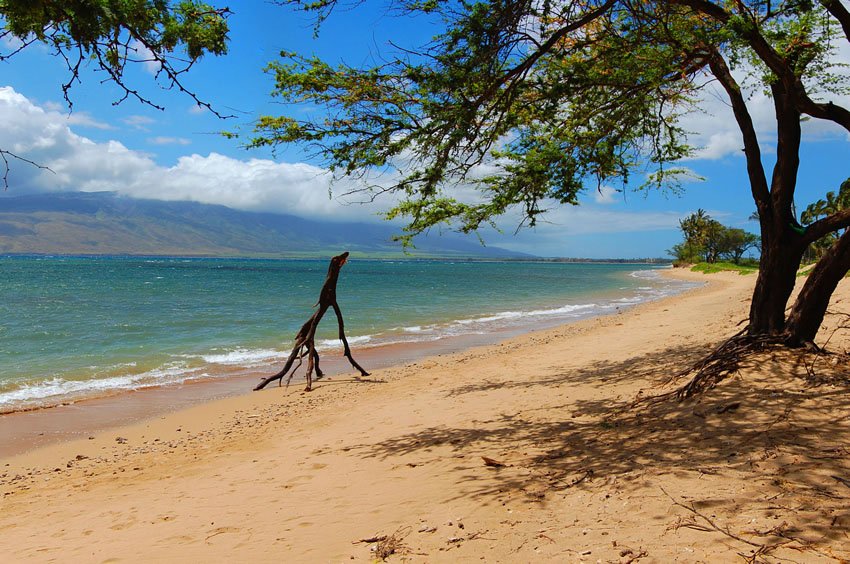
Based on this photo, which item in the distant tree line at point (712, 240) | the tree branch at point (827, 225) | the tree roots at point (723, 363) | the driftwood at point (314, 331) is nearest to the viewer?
the tree roots at point (723, 363)

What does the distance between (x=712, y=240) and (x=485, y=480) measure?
346 feet

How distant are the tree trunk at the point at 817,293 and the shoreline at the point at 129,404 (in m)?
9.99

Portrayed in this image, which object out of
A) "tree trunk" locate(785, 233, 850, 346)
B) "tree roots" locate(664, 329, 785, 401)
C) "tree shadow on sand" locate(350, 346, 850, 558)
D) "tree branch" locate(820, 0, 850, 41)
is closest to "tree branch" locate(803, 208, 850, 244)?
"tree trunk" locate(785, 233, 850, 346)

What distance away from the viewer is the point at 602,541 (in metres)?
3.31

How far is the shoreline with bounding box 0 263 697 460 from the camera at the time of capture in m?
9.08

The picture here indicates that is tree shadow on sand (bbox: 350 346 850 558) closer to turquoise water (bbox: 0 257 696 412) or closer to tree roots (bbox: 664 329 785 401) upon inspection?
tree roots (bbox: 664 329 785 401)

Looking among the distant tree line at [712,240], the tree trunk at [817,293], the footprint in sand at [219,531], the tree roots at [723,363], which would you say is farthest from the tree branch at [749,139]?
the distant tree line at [712,240]

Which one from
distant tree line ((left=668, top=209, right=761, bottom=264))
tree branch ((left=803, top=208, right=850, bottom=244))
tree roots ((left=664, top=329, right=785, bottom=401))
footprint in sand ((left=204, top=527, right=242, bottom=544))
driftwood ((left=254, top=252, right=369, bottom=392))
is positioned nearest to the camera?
footprint in sand ((left=204, top=527, right=242, bottom=544))

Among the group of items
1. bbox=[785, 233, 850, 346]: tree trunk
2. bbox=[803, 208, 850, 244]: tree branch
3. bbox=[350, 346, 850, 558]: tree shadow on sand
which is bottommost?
bbox=[350, 346, 850, 558]: tree shadow on sand

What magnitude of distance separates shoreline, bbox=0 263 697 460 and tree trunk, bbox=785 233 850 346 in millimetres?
9993

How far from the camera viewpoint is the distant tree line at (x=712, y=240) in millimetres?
92250

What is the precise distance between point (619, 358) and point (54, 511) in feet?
32.2

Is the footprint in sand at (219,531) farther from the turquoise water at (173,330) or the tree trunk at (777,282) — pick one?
the turquoise water at (173,330)

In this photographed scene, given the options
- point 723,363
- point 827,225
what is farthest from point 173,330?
point 827,225
